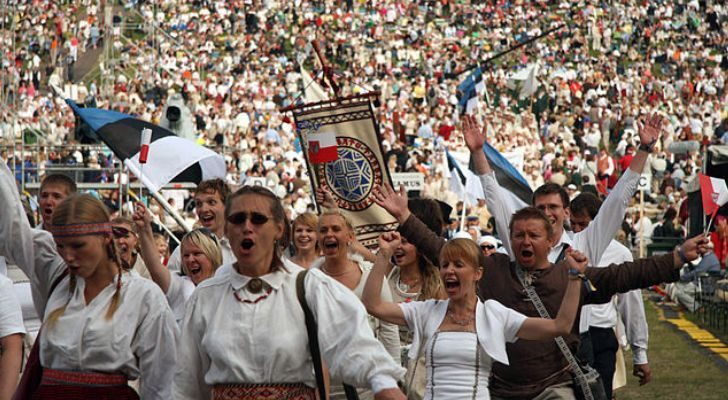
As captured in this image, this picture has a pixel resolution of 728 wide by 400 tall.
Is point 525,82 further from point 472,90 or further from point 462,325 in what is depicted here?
point 462,325

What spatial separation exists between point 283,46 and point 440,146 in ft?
61.5

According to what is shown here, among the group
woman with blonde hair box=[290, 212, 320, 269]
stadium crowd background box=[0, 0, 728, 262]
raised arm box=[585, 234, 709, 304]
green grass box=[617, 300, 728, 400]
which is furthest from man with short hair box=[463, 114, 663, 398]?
stadium crowd background box=[0, 0, 728, 262]

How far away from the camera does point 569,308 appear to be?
21.3ft

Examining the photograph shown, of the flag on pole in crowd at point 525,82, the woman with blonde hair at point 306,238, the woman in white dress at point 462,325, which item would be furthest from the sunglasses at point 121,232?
the flag on pole in crowd at point 525,82

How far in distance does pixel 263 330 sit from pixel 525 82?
4066 cm

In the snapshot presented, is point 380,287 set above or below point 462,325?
above

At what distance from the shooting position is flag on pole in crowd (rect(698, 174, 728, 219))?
29.5 feet

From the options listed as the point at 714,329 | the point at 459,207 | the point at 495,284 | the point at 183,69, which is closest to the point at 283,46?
the point at 183,69

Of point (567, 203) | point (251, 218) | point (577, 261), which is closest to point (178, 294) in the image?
point (567, 203)

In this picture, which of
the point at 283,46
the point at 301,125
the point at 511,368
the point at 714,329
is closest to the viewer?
the point at 511,368

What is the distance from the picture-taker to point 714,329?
65.5 feet

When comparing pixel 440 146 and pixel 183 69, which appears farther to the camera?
pixel 183 69

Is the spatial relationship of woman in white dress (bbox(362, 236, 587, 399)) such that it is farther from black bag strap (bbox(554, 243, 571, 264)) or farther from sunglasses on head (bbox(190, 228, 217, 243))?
sunglasses on head (bbox(190, 228, 217, 243))

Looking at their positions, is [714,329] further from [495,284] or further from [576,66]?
[576,66]
